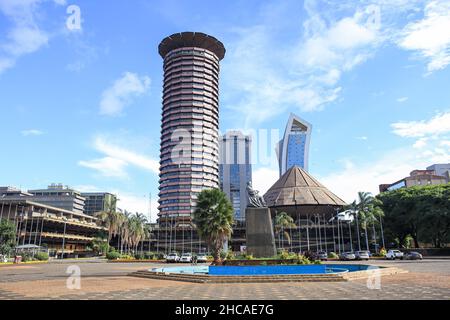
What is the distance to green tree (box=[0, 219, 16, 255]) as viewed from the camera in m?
54.5

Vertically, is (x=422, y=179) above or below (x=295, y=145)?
below

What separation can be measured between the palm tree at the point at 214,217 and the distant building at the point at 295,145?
119m

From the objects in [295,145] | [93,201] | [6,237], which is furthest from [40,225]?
[295,145]

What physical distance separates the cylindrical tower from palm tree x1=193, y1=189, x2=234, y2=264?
92451 mm

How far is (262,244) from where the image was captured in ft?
83.6

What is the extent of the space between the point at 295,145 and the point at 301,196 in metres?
65.9

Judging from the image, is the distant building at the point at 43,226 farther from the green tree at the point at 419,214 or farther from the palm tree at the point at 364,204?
the green tree at the point at 419,214

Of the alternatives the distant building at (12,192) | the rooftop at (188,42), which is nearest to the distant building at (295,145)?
the rooftop at (188,42)

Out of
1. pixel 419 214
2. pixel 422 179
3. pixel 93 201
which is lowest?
pixel 419 214

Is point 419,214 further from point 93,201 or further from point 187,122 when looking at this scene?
point 93,201

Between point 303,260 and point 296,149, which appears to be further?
point 296,149

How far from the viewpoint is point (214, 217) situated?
2994 centimetres
